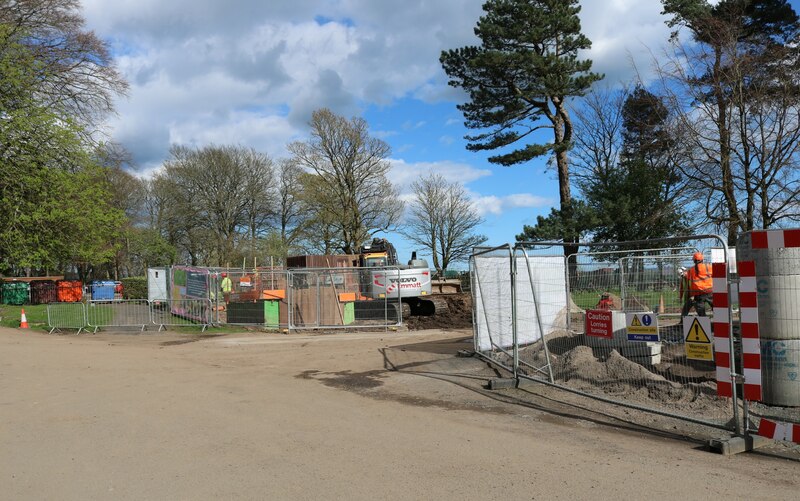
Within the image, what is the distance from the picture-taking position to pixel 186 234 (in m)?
61.1

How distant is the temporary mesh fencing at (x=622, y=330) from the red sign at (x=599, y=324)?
15 mm

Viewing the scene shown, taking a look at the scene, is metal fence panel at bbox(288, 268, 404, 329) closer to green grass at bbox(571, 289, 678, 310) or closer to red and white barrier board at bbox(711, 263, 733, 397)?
green grass at bbox(571, 289, 678, 310)

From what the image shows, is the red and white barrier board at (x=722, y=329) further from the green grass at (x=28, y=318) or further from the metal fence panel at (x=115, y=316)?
the green grass at (x=28, y=318)

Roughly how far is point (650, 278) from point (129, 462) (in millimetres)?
7040

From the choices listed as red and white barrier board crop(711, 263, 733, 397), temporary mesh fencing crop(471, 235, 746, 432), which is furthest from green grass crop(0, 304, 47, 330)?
red and white barrier board crop(711, 263, 733, 397)

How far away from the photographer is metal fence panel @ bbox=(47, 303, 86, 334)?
741 inches

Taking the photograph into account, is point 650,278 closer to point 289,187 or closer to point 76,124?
point 76,124

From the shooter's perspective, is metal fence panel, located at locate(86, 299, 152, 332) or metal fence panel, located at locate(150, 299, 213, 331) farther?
metal fence panel, located at locate(150, 299, 213, 331)

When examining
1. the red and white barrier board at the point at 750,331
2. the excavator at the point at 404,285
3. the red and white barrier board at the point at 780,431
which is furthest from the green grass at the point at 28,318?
the red and white barrier board at the point at 780,431

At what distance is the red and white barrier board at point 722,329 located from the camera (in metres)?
5.87

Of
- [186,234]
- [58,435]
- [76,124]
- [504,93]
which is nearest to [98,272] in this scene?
[186,234]

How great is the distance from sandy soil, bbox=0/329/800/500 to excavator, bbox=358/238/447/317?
30.7ft

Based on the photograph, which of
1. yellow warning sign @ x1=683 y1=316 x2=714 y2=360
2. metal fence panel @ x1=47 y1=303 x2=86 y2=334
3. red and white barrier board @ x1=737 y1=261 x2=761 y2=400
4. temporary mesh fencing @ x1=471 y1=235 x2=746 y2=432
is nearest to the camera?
red and white barrier board @ x1=737 y1=261 x2=761 y2=400

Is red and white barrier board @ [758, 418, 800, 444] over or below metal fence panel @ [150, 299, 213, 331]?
below
